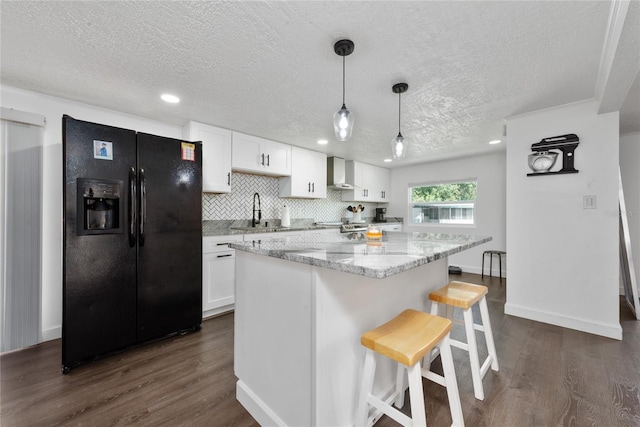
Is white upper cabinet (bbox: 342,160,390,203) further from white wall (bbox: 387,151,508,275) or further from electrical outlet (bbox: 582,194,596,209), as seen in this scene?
electrical outlet (bbox: 582,194,596,209)

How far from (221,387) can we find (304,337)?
963 mm

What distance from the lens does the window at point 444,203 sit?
198 inches

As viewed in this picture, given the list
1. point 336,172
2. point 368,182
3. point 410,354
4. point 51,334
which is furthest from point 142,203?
point 368,182

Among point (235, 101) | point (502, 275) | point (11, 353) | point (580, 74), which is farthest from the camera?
point (502, 275)

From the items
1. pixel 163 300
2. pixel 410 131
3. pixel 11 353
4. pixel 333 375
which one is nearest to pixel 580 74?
pixel 410 131

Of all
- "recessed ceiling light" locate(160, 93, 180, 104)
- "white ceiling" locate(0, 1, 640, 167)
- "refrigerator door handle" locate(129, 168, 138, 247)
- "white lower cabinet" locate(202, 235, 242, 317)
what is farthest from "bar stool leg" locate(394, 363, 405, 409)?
"recessed ceiling light" locate(160, 93, 180, 104)

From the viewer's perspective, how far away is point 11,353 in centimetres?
215

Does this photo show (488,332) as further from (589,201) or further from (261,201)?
(261,201)

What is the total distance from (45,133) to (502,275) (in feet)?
20.4

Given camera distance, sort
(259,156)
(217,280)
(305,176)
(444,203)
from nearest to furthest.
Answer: (217,280) → (259,156) → (305,176) → (444,203)

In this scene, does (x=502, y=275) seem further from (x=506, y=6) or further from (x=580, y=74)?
(x=506, y=6)

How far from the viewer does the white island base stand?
1192mm

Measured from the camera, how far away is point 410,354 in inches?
40.2

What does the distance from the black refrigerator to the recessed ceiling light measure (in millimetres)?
402
